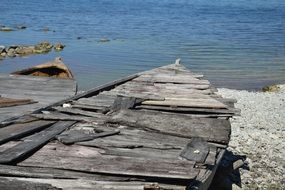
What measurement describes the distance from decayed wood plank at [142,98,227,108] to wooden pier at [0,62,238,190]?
2 cm

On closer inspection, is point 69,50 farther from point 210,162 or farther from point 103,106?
point 210,162

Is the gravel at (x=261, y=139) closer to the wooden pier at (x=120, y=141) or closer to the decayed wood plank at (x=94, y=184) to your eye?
the wooden pier at (x=120, y=141)

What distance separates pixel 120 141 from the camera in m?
7.69

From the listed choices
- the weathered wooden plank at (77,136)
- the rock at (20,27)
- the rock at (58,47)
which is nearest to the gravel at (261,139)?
the weathered wooden plank at (77,136)

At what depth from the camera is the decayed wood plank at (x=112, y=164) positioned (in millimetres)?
6271

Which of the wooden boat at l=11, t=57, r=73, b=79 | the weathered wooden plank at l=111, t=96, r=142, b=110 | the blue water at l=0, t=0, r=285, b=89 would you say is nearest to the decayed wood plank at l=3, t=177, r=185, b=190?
the weathered wooden plank at l=111, t=96, r=142, b=110

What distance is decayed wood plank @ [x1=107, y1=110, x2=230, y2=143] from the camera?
8383 millimetres

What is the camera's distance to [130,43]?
137 feet

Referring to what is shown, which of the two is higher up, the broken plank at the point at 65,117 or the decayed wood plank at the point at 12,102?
the broken plank at the point at 65,117

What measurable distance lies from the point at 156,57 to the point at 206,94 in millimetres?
22955

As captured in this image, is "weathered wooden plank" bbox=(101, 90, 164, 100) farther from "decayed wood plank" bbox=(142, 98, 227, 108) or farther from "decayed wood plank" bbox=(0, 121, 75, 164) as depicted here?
"decayed wood plank" bbox=(0, 121, 75, 164)

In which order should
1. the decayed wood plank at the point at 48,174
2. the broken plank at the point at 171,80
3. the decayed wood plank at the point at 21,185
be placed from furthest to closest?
the broken plank at the point at 171,80
the decayed wood plank at the point at 48,174
the decayed wood plank at the point at 21,185

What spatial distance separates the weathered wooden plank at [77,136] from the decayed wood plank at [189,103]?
2.58 m

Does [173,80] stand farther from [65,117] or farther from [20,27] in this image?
[20,27]
